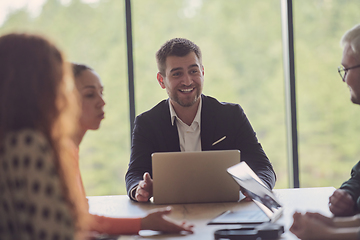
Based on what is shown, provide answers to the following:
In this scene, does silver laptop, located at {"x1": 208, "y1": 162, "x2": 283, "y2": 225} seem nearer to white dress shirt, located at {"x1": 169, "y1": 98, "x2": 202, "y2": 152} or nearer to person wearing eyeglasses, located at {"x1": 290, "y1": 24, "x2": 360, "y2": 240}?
person wearing eyeglasses, located at {"x1": 290, "y1": 24, "x2": 360, "y2": 240}

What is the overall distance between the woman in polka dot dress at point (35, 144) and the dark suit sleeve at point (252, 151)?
1.27m

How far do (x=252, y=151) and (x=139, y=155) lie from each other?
27.1 inches

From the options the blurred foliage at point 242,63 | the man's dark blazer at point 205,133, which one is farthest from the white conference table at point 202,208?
the blurred foliage at point 242,63

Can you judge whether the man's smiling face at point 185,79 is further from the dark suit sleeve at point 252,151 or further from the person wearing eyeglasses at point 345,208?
the person wearing eyeglasses at point 345,208

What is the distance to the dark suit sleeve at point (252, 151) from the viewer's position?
196 centimetres

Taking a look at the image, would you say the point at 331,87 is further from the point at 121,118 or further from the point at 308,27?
the point at 121,118

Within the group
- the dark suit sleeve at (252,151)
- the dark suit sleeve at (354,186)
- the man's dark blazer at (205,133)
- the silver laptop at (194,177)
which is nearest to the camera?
the dark suit sleeve at (354,186)

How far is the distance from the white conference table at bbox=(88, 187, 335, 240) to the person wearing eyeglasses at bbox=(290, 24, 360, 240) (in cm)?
6

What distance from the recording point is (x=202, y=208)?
1573 mm

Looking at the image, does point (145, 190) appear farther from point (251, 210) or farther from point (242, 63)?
point (242, 63)

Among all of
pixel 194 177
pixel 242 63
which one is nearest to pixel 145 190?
pixel 194 177

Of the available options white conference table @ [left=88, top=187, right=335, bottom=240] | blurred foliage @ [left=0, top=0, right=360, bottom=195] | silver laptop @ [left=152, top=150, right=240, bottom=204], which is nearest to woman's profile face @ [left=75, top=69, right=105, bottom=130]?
silver laptop @ [left=152, top=150, right=240, bottom=204]

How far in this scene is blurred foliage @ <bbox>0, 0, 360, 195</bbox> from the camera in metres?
4.33

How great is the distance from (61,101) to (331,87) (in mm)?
4040
